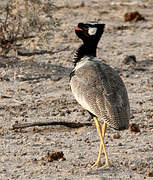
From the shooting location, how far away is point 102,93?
602cm

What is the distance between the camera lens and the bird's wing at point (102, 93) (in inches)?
230

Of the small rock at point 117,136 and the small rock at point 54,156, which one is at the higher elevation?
the small rock at point 54,156

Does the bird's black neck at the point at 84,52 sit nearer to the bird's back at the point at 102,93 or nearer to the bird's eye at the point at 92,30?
the bird's eye at the point at 92,30

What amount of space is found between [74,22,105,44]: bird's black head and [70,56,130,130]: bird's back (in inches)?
17.9

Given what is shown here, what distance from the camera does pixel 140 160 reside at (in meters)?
6.11

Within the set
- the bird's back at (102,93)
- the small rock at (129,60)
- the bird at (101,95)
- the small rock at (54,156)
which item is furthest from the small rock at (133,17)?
the small rock at (54,156)

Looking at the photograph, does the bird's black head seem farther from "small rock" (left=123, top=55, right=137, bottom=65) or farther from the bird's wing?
"small rock" (left=123, top=55, right=137, bottom=65)

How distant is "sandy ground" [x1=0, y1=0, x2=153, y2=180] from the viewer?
19.6 ft

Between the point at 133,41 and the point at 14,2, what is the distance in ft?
9.15

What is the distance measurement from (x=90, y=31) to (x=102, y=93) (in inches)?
40.4

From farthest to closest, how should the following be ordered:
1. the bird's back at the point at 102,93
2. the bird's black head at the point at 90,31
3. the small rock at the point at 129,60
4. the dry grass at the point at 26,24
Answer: the small rock at the point at 129,60 → the dry grass at the point at 26,24 → the bird's black head at the point at 90,31 → the bird's back at the point at 102,93

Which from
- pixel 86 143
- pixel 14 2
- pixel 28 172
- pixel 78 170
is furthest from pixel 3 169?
pixel 14 2

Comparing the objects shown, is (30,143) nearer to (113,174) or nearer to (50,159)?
(50,159)

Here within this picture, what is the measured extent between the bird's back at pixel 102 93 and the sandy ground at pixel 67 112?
485 millimetres
